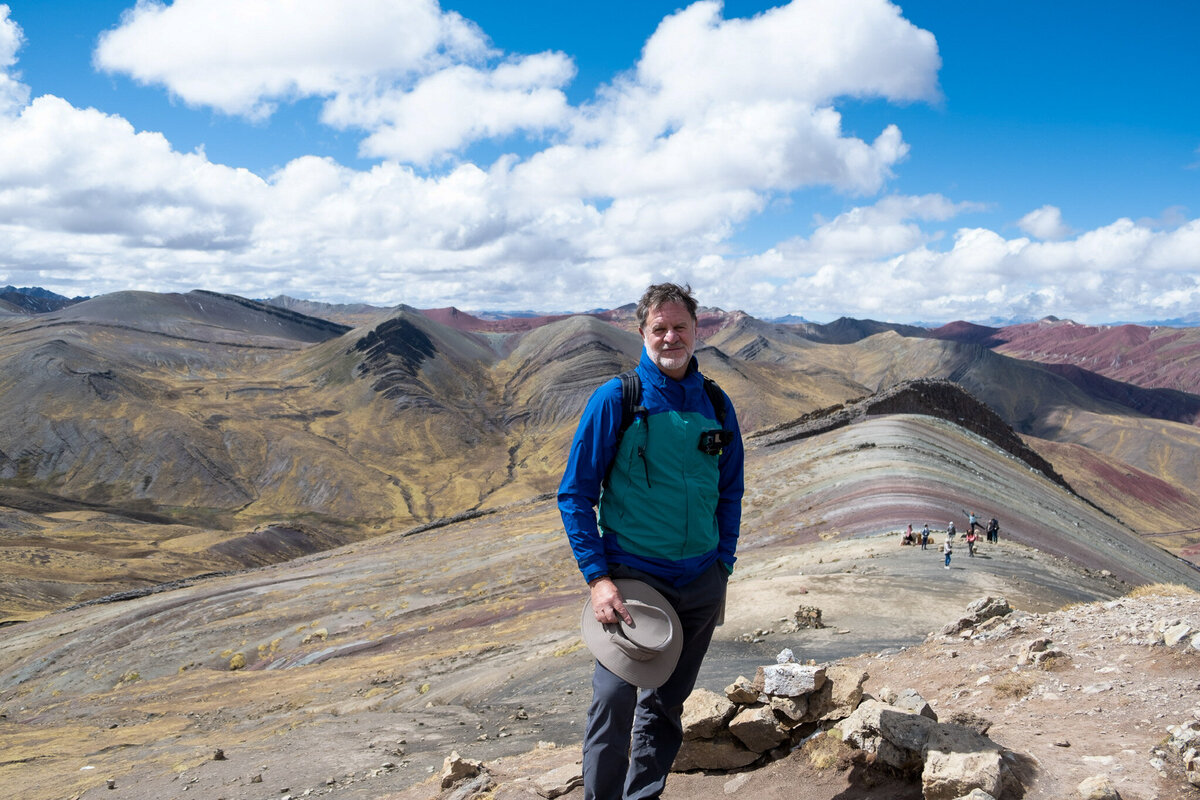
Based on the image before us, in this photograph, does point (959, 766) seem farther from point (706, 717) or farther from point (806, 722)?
point (706, 717)

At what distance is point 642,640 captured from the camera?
398 centimetres

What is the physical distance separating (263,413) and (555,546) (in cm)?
10423

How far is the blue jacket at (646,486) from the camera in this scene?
160 inches

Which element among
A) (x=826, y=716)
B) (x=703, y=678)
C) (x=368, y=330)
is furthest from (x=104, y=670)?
(x=368, y=330)

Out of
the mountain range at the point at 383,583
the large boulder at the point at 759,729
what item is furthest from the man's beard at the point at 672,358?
the mountain range at the point at 383,583

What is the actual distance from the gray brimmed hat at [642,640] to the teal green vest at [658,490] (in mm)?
268

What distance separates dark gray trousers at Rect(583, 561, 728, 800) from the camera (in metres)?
4.08

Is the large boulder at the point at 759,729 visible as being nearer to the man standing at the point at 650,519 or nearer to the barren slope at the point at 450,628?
the man standing at the point at 650,519

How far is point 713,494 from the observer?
14.2 ft

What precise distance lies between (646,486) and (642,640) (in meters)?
0.85

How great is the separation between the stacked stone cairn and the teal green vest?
197 centimetres

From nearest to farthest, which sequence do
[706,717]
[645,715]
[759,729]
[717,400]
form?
[645,715], [717,400], [759,729], [706,717]

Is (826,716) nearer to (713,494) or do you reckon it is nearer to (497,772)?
(713,494)

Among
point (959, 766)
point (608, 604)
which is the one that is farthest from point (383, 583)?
point (959, 766)
